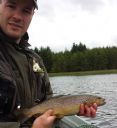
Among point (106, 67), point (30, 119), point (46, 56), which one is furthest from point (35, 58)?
point (106, 67)

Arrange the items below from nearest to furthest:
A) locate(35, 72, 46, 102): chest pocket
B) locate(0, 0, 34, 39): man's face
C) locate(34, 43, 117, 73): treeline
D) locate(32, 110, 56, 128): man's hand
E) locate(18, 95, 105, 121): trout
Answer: locate(32, 110, 56, 128): man's hand
locate(0, 0, 34, 39): man's face
locate(18, 95, 105, 121): trout
locate(35, 72, 46, 102): chest pocket
locate(34, 43, 117, 73): treeline

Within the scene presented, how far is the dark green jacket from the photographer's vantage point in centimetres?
347

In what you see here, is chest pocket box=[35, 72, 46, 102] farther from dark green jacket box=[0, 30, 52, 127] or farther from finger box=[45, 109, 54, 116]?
finger box=[45, 109, 54, 116]

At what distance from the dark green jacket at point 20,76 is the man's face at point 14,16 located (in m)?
0.09

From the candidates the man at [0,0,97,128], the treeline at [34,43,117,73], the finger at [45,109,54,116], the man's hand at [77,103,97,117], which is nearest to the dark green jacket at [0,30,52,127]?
the man at [0,0,97,128]

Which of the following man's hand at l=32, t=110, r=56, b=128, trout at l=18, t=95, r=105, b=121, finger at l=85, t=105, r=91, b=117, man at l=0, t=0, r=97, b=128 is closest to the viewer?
man's hand at l=32, t=110, r=56, b=128

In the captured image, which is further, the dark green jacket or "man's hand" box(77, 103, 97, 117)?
"man's hand" box(77, 103, 97, 117)

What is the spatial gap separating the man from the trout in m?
0.07

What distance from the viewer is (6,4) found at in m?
3.58

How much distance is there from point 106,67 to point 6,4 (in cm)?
9078

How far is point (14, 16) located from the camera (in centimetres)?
357

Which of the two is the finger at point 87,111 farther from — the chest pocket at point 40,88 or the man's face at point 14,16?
the man's face at point 14,16

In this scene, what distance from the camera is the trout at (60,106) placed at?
371cm

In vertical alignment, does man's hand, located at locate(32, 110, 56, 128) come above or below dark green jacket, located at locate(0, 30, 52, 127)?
below
